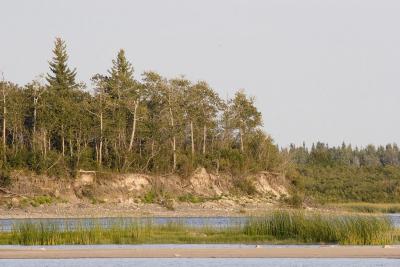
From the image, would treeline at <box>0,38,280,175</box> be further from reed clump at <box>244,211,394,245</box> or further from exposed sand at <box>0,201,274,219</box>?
reed clump at <box>244,211,394,245</box>

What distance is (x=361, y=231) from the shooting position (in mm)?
32094

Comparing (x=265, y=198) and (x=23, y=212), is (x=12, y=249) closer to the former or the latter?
(x=23, y=212)

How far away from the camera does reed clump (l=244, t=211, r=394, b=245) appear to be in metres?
32.1

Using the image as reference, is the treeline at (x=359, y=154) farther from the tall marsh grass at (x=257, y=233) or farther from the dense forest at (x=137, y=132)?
the tall marsh grass at (x=257, y=233)

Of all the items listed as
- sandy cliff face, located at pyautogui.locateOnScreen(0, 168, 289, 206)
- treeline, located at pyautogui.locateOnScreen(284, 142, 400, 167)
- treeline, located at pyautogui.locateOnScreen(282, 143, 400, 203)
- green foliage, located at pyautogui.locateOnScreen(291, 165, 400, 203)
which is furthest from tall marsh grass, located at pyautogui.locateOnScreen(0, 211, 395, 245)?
treeline, located at pyautogui.locateOnScreen(284, 142, 400, 167)

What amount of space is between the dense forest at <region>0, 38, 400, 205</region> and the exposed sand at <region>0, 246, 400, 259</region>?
3702 centimetres

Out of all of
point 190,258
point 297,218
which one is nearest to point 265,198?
point 297,218

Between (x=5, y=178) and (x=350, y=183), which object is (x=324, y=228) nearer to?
(x=5, y=178)

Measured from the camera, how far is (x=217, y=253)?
29953 millimetres

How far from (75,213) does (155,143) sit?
1607 cm

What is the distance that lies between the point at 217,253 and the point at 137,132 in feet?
152

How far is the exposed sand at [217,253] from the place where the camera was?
29094mm

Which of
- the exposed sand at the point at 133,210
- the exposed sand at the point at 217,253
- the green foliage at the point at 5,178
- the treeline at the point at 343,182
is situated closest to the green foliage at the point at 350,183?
the treeline at the point at 343,182

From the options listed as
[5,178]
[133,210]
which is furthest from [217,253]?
[5,178]
